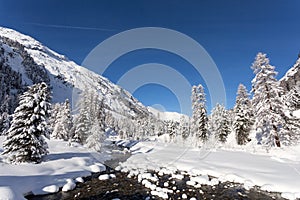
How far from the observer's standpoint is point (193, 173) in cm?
1867

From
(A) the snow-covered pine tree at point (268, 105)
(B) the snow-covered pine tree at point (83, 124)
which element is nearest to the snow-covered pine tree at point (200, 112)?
(A) the snow-covered pine tree at point (268, 105)

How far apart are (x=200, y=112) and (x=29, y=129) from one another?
31.5 metres

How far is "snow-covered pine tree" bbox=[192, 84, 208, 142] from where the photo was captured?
3947cm

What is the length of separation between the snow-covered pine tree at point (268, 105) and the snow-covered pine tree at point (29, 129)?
2482 centimetres

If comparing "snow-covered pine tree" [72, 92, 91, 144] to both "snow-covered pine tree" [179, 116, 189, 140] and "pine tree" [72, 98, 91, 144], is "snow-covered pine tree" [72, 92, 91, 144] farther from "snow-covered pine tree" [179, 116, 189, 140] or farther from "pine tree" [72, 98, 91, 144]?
"snow-covered pine tree" [179, 116, 189, 140]

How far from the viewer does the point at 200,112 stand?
40.0 metres

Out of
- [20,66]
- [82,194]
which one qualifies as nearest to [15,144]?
[82,194]

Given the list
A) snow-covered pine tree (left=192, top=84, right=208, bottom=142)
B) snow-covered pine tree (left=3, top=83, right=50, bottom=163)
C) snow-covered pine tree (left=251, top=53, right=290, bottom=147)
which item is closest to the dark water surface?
snow-covered pine tree (left=3, top=83, right=50, bottom=163)

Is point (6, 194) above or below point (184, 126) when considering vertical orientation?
below

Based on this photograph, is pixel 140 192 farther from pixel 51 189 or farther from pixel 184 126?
pixel 184 126

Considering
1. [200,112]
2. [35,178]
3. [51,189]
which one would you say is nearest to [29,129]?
[35,178]

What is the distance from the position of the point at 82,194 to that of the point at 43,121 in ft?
31.8

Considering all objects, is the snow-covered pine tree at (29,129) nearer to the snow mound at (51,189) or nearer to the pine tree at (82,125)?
the snow mound at (51,189)

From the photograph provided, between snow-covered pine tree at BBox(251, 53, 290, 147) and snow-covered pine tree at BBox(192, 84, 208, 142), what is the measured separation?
609 inches
